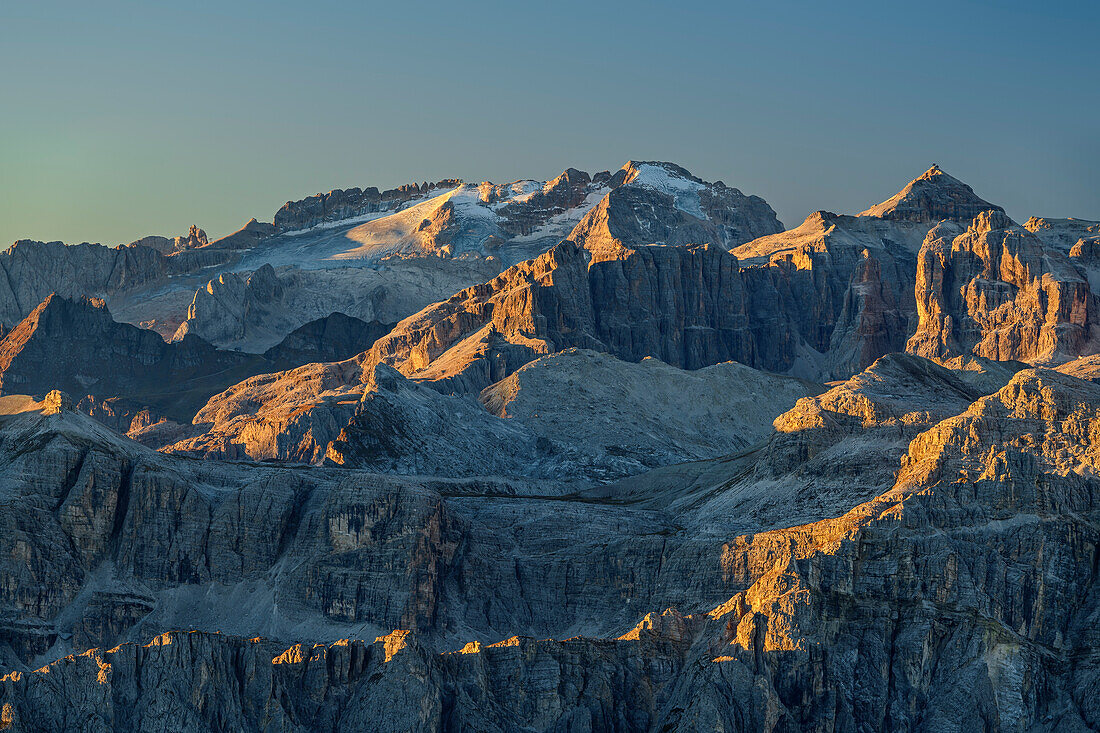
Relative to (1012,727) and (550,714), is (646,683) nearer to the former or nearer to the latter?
(550,714)

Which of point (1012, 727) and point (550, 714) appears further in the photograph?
point (550, 714)

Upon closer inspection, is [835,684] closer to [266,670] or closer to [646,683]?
[646,683]

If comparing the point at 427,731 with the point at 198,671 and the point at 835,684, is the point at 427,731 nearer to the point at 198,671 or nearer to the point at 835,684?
the point at 198,671

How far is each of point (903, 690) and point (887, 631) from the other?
687cm

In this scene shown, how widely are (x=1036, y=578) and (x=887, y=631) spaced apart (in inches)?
680

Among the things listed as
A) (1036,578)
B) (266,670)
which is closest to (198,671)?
(266,670)

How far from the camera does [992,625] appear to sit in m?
182

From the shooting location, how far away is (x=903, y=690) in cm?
17925

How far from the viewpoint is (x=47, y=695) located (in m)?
177

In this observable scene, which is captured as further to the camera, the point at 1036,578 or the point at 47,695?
the point at 1036,578

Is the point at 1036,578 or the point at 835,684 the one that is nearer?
the point at 835,684

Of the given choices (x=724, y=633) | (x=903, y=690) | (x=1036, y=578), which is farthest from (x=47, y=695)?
(x=1036, y=578)

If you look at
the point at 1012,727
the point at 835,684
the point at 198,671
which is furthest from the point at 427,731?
the point at 1012,727

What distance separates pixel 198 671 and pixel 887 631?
56.8 m
